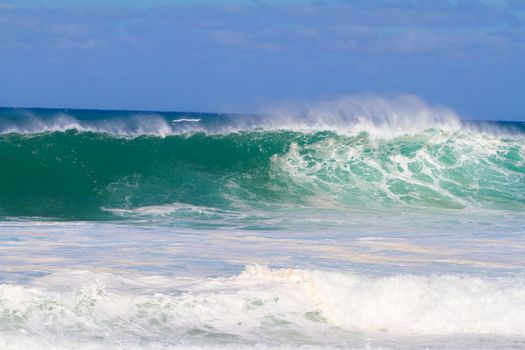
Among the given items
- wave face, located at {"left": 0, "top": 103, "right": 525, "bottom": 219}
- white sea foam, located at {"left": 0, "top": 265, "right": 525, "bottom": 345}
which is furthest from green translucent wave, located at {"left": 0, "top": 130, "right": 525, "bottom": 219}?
white sea foam, located at {"left": 0, "top": 265, "right": 525, "bottom": 345}

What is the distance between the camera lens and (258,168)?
71.2ft

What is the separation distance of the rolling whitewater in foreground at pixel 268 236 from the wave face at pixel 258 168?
63mm

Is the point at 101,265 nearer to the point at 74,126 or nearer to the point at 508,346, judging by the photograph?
the point at 508,346

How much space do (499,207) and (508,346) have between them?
1205 cm

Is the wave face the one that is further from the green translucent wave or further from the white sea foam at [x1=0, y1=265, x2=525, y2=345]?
the white sea foam at [x1=0, y1=265, x2=525, y2=345]

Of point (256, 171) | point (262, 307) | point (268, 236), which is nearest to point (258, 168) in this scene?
point (256, 171)

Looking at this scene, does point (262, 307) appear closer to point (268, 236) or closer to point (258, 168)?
point (268, 236)

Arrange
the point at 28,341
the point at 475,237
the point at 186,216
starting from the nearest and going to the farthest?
the point at 28,341 → the point at 475,237 → the point at 186,216

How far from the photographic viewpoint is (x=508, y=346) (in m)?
7.78

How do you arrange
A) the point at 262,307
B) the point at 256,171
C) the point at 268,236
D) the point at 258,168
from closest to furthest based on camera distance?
the point at 262,307, the point at 268,236, the point at 256,171, the point at 258,168

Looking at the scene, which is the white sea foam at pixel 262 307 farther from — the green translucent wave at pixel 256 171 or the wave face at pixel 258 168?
the green translucent wave at pixel 256 171

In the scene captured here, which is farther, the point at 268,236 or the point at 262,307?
the point at 268,236

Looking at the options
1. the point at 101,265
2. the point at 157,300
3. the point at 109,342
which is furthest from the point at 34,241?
the point at 109,342

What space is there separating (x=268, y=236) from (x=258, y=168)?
27.1 feet
